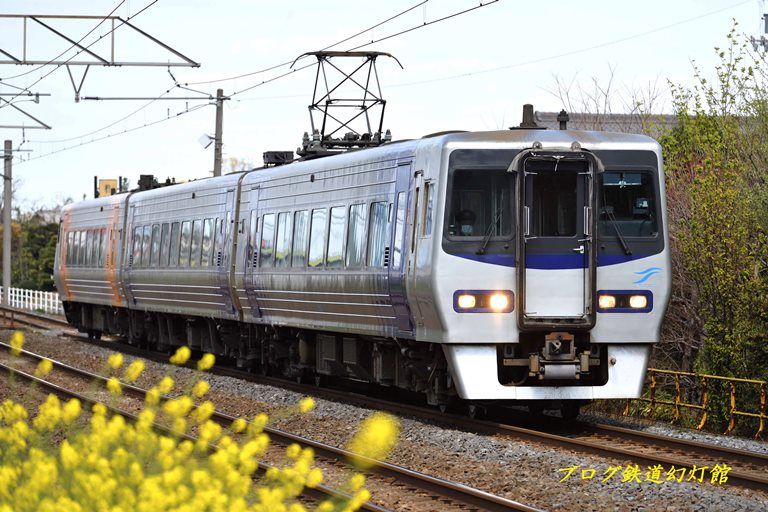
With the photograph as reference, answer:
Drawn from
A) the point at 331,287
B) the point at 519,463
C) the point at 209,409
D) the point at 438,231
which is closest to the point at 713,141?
the point at 331,287

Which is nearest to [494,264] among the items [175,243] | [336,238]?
[336,238]

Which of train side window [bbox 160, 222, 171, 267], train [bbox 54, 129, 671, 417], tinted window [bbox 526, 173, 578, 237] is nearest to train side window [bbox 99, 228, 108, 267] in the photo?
train side window [bbox 160, 222, 171, 267]

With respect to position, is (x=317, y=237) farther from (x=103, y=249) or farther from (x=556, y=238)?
(x=103, y=249)

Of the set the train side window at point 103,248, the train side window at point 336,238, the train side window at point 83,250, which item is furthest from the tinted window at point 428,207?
the train side window at point 83,250

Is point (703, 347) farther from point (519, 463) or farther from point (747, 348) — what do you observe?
point (519, 463)

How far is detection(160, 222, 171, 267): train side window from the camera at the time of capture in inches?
982

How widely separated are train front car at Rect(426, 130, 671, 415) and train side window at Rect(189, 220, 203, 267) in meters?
9.66

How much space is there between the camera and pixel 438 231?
13.5 m

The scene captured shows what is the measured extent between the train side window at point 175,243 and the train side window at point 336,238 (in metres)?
7.63

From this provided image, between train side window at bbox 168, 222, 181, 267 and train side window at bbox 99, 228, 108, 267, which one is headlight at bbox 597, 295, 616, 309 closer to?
train side window at bbox 168, 222, 181, 267

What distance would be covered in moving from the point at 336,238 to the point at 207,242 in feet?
19.9

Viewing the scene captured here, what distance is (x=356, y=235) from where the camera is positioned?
16.2 m

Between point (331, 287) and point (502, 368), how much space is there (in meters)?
3.64

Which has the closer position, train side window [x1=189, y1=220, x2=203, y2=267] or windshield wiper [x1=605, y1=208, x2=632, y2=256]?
windshield wiper [x1=605, y1=208, x2=632, y2=256]
